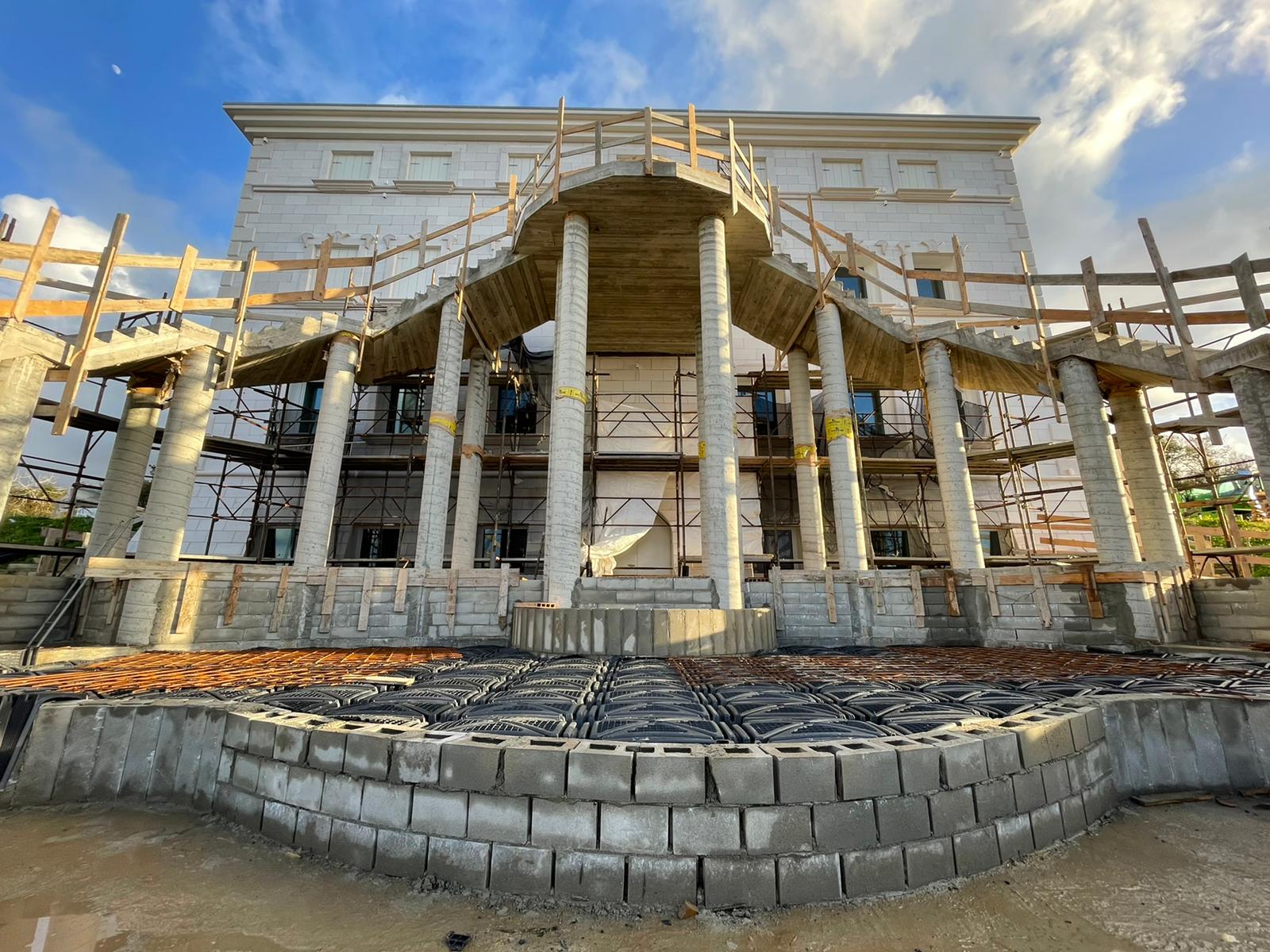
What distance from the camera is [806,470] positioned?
51.6 feet

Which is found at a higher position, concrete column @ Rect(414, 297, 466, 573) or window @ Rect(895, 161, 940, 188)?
window @ Rect(895, 161, 940, 188)

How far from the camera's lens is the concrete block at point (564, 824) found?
2969 millimetres

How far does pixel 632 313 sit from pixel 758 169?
1055 cm

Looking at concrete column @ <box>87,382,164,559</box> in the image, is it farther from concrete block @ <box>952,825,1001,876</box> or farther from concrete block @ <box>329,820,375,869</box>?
concrete block @ <box>952,825,1001,876</box>

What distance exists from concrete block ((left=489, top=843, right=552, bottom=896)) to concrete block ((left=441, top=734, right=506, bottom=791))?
36 centimetres

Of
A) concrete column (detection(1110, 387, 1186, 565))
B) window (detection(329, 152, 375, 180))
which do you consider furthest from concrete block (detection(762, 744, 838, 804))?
window (detection(329, 152, 375, 180))

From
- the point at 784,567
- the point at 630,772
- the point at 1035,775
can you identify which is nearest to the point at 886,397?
the point at 784,567

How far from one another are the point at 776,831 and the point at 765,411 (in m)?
17.5

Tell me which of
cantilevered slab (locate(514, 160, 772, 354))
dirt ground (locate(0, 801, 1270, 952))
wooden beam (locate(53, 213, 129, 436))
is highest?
cantilevered slab (locate(514, 160, 772, 354))

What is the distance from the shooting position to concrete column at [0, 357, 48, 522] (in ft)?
32.9

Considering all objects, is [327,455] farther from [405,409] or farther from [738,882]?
[738,882]

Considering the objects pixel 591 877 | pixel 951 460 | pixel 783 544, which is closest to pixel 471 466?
pixel 783 544

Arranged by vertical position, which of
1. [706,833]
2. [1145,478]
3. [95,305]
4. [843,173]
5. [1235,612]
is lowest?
[706,833]

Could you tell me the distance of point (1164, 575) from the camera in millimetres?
10367
